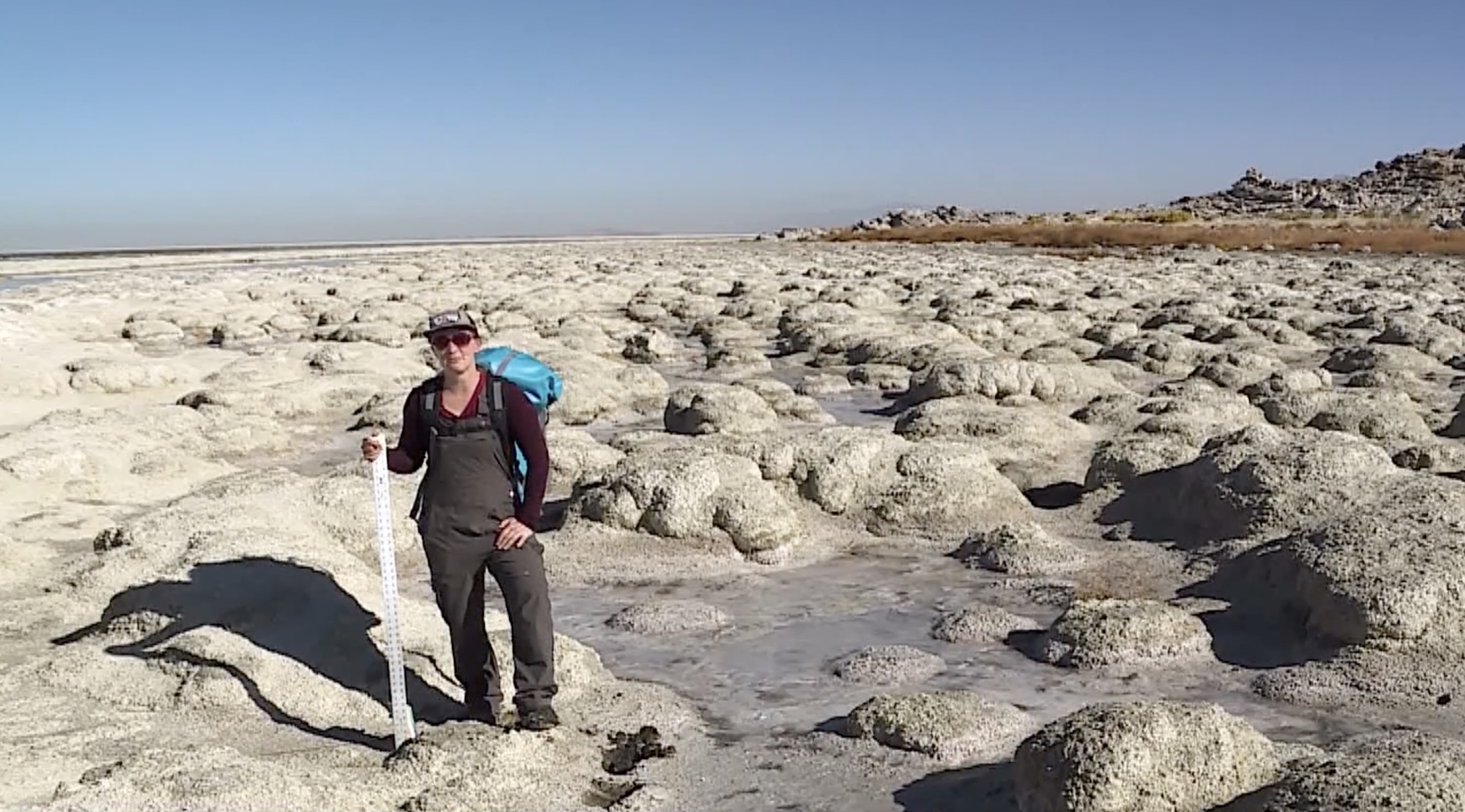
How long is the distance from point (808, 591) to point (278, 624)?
382 cm

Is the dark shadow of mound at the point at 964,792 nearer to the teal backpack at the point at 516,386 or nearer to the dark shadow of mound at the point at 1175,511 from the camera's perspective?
the teal backpack at the point at 516,386

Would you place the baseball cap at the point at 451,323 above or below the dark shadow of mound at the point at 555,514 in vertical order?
above

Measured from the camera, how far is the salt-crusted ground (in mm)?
5465

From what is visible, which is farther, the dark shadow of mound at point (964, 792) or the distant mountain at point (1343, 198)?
the distant mountain at point (1343, 198)

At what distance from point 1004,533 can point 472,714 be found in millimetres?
5038

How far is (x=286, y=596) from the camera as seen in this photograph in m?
7.40

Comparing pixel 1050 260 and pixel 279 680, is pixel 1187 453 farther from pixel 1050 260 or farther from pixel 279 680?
pixel 1050 260

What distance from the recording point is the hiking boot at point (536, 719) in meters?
5.95

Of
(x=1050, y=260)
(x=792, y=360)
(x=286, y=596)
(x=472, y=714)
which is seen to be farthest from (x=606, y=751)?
(x=1050, y=260)

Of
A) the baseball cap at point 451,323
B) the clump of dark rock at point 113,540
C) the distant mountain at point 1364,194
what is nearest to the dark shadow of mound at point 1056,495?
the baseball cap at point 451,323

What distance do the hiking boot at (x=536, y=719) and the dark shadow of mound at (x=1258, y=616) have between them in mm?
4077

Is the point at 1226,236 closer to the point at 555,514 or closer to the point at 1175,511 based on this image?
the point at 1175,511

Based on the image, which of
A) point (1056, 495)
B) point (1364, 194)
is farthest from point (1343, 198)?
point (1056, 495)

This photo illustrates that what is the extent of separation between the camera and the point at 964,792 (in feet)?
18.1
